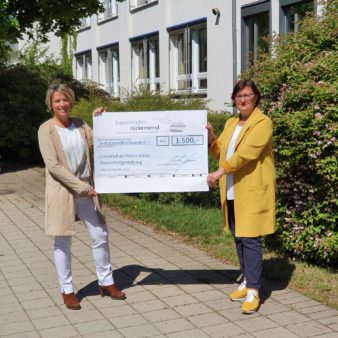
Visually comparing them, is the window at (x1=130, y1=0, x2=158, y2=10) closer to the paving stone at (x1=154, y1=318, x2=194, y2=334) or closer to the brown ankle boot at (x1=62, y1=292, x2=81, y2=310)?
the brown ankle boot at (x1=62, y1=292, x2=81, y2=310)

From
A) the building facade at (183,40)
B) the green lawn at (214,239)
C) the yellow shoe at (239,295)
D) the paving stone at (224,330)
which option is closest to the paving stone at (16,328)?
the paving stone at (224,330)

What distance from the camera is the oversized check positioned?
5.14 m

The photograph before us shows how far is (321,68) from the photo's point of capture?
5.53 metres

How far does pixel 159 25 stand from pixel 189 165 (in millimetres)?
15660

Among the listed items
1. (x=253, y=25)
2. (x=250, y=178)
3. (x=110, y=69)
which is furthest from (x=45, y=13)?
(x=110, y=69)

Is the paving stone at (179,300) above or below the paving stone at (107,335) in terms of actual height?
above

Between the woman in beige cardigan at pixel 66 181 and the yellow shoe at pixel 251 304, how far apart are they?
135 cm

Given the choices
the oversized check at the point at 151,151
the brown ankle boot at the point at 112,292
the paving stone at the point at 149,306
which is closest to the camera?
the paving stone at the point at 149,306

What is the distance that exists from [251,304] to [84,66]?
84.7ft

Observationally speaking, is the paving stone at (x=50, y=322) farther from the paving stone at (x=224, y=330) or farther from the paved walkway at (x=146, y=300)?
the paving stone at (x=224, y=330)

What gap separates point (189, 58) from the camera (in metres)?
18.6

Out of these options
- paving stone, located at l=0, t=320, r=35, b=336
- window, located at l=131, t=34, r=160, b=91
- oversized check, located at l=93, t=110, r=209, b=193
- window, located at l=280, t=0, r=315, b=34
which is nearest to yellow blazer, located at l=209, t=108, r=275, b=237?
oversized check, located at l=93, t=110, r=209, b=193

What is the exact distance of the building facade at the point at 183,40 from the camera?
14.9 m

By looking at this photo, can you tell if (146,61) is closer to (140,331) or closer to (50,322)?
(50,322)
